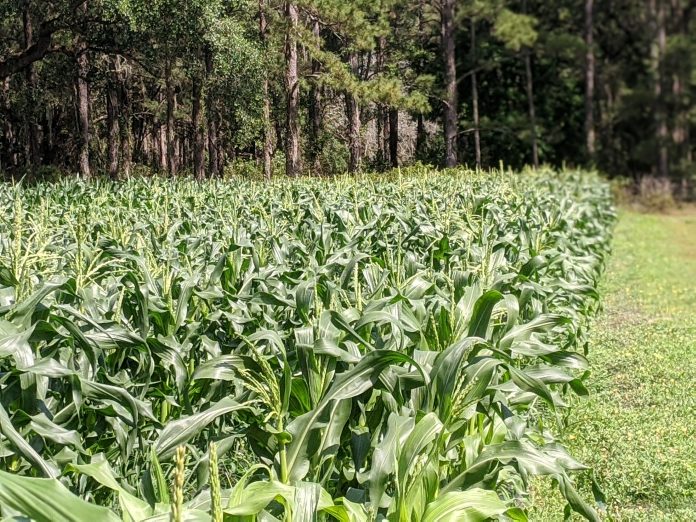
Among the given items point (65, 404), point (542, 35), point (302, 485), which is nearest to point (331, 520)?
point (302, 485)

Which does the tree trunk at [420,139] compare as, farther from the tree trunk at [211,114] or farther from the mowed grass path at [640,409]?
the mowed grass path at [640,409]

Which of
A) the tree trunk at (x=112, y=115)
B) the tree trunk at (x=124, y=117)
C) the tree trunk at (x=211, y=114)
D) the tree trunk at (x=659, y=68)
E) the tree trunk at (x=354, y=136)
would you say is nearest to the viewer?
the tree trunk at (x=659, y=68)

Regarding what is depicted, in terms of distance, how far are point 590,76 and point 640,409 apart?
1762cm

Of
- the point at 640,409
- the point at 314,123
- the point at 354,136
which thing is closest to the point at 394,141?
the point at 354,136

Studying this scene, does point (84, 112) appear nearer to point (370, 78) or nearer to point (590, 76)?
point (370, 78)

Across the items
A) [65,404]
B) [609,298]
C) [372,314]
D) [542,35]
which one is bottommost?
[609,298]

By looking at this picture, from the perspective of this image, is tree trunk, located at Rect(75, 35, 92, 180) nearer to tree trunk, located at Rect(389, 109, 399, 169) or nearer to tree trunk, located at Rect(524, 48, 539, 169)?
tree trunk, located at Rect(389, 109, 399, 169)

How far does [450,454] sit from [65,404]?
151 cm

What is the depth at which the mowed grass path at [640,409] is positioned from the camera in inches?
142

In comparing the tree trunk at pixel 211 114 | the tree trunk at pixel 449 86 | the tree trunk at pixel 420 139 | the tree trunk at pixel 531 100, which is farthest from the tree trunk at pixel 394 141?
the tree trunk at pixel 211 114

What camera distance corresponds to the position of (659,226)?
1856cm

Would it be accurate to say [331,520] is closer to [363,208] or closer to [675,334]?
[675,334]

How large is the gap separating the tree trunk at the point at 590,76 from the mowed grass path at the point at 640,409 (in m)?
11.2

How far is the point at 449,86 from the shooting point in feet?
93.6
